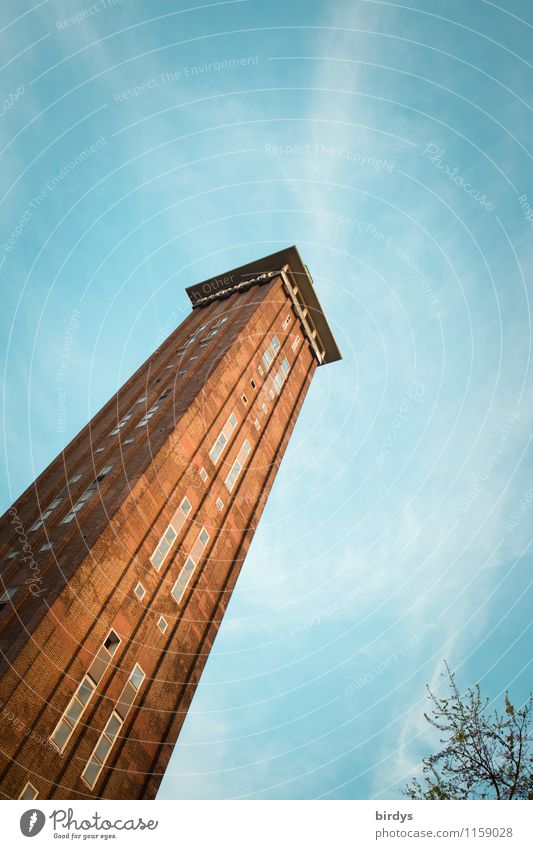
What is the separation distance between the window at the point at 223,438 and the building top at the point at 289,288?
2083 cm

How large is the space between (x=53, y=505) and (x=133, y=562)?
22.0 ft

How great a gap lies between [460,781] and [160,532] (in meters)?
16.2

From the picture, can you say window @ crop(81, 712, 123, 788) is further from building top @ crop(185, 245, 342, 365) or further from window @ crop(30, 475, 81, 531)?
building top @ crop(185, 245, 342, 365)

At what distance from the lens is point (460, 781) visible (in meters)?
16.5

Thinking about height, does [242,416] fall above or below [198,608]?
above

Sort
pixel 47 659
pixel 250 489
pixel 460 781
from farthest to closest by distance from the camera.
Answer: pixel 250 489, pixel 47 659, pixel 460 781

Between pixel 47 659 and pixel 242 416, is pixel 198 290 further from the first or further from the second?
pixel 47 659

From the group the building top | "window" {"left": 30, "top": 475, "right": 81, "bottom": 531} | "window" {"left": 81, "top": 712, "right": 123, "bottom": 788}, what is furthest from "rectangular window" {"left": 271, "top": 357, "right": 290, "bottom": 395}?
"window" {"left": 81, "top": 712, "right": 123, "bottom": 788}

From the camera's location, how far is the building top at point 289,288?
5331 cm

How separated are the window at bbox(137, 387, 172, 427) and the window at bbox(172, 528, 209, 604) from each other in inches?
298
